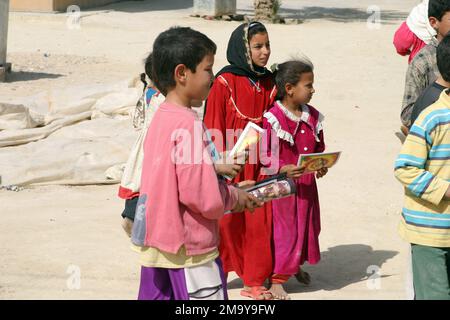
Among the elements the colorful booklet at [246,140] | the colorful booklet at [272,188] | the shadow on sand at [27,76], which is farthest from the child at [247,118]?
the shadow on sand at [27,76]

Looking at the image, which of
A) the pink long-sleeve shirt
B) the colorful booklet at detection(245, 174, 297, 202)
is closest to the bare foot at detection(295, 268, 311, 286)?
the colorful booklet at detection(245, 174, 297, 202)

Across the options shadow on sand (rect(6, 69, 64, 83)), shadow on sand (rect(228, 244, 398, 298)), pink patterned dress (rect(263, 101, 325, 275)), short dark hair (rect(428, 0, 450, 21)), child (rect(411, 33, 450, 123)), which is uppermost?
short dark hair (rect(428, 0, 450, 21))

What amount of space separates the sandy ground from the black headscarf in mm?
1359

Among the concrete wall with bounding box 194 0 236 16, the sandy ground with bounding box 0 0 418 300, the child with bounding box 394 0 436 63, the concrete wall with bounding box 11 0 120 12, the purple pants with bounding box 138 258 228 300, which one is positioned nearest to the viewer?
the purple pants with bounding box 138 258 228 300

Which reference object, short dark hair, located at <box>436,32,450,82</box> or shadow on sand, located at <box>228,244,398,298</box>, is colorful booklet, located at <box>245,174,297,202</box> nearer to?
short dark hair, located at <box>436,32,450,82</box>

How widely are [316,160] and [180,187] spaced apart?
1539mm

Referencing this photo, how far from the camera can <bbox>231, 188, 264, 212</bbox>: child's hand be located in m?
A: 3.99

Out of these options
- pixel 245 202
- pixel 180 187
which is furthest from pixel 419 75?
pixel 180 187

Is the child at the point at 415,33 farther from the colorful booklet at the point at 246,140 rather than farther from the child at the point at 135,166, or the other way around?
the colorful booklet at the point at 246,140

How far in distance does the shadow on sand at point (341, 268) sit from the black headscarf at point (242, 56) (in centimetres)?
137

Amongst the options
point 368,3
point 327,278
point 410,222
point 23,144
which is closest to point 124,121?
point 23,144

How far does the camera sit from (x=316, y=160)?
16.8ft

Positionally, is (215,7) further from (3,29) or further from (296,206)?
(296,206)

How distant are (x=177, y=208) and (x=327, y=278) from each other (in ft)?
9.40
